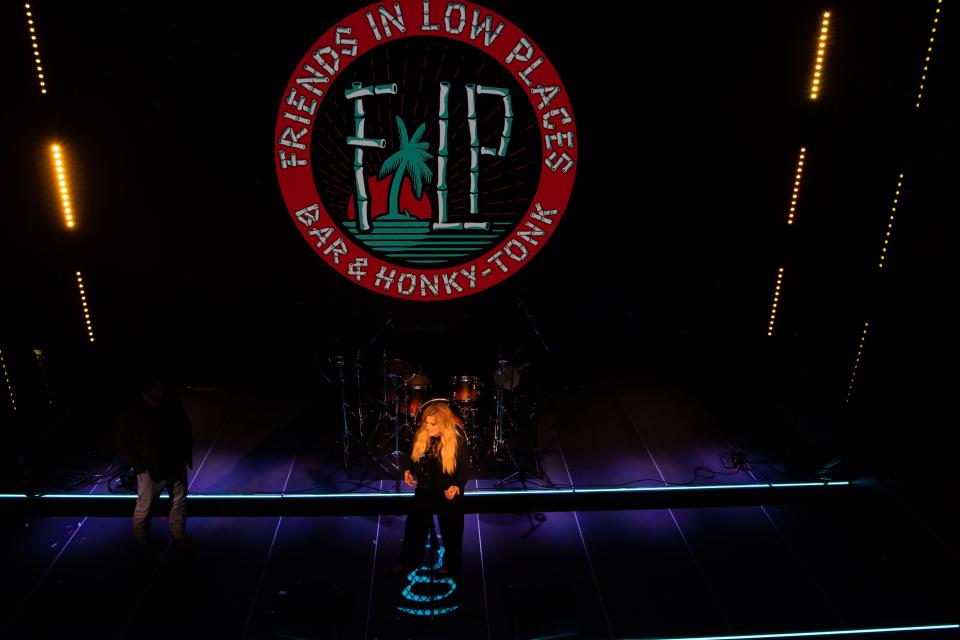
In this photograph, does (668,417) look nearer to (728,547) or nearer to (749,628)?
(728,547)

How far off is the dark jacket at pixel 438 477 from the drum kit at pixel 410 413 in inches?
35.6

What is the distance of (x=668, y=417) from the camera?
24.7 feet

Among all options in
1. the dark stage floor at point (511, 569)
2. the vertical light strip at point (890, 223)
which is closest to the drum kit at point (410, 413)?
the dark stage floor at point (511, 569)

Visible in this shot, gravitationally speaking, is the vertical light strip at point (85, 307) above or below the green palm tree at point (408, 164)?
below

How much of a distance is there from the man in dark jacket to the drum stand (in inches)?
99.4

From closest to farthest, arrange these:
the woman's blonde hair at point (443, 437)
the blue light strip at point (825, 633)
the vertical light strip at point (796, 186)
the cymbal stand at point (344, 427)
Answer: the blue light strip at point (825, 633), the woman's blonde hair at point (443, 437), the cymbal stand at point (344, 427), the vertical light strip at point (796, 186)

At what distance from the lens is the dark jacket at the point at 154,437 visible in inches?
196

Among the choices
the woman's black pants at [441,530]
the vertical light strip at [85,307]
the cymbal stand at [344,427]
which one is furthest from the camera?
the vertical light strip at [85,307]

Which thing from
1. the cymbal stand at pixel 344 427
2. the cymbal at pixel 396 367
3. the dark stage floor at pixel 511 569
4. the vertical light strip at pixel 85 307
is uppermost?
the vertical light strip at pixel 85 307

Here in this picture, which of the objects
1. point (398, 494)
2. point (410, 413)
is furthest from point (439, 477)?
point (410, 413)

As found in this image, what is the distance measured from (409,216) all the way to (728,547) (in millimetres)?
3976

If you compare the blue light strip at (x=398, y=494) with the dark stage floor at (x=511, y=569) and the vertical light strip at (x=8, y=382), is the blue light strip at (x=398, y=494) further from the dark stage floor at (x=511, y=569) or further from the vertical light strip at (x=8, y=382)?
the vertical light strip at (x=8, y=382)

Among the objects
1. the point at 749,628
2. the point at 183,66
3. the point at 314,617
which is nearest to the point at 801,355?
the point at 749,628

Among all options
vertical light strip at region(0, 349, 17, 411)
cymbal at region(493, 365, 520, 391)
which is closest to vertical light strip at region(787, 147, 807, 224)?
cymbal at region(493, 365, 520, 391)
